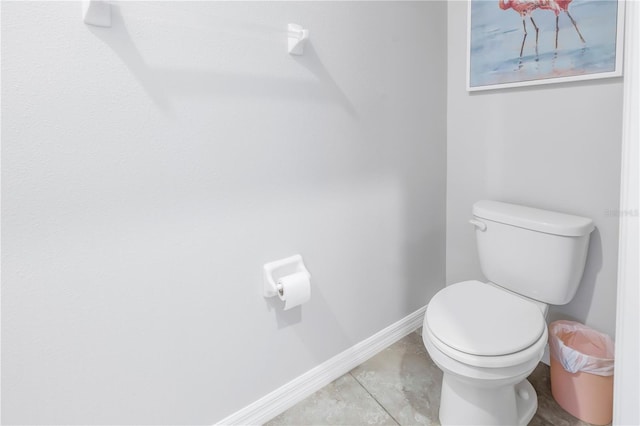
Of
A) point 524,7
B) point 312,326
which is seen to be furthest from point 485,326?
point 524,7

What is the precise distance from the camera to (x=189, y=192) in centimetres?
112

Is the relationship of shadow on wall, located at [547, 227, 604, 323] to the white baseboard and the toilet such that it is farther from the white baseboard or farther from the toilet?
the white baseboard

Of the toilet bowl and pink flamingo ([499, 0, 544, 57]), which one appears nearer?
the toilet bowl

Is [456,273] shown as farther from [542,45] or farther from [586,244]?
[542,45]

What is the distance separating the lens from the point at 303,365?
152 cm

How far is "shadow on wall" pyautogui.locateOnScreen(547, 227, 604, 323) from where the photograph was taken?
56.4 inches

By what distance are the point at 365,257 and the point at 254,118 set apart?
0.81 m

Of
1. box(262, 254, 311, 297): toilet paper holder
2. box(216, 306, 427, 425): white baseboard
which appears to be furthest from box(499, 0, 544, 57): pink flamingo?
box(216, 306, 427, 425): white baseboard

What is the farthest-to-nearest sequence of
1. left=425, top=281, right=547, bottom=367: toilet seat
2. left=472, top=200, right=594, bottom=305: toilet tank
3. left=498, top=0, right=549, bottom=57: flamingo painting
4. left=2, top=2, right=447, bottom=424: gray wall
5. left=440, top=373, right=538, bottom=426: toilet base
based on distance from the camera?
left=498, top=0, right=549, bottom=57: flamingo painting, left=472, top=200, right=594, bottom=305: toilet tank, left=440, top=373, right=538, bottom=426: toilet base, left=425, top=281, right=547, bottom=367: toilet seat, left=2, top=2, right=447, bottom=424: gray wall

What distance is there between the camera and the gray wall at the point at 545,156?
138cm

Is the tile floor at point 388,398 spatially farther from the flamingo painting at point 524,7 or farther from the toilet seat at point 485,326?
the flamingo painting at point 524,7

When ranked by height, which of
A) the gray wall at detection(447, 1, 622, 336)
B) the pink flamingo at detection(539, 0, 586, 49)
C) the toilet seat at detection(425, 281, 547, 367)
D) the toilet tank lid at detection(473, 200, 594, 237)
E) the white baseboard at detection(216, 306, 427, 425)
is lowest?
the white baseboard at detection(216, 306, 427, 425)

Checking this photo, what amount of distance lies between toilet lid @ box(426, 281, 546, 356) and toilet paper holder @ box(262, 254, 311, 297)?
516 mm

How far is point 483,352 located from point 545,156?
92 centimetres
